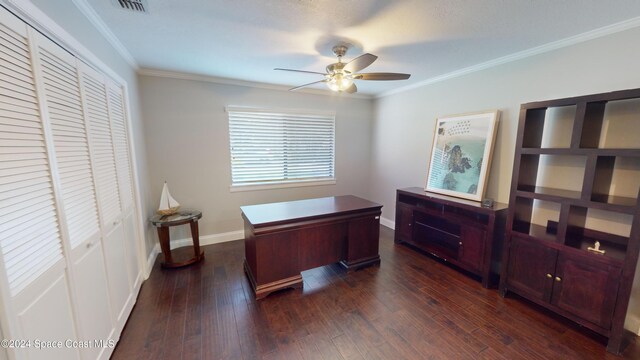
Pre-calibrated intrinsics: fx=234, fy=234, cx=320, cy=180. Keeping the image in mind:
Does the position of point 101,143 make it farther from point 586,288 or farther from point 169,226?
point 586,288

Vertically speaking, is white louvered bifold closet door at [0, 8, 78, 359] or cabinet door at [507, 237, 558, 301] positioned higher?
white louvered bifold closet door at [0, 8, 78, 359]

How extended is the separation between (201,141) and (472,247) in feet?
12.5

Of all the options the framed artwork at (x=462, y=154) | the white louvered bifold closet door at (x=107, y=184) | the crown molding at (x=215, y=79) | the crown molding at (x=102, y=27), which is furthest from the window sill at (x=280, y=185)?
the crown molding at (x=102, y=27)

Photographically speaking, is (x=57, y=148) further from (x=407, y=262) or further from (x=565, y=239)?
(x=565, y=239)

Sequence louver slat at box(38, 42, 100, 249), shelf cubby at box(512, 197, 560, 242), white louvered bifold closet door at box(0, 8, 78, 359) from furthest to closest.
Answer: shelf cubby at box(512, 197, 560, 242) < louver slat at box(38, 42, 100, 249) < white louvered bifold closet door at box(0, 8, 78, 359)

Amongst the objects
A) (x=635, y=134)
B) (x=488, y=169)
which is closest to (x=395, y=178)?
(x=488, y=169)

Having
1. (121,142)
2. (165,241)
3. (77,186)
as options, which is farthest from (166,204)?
(77,186)

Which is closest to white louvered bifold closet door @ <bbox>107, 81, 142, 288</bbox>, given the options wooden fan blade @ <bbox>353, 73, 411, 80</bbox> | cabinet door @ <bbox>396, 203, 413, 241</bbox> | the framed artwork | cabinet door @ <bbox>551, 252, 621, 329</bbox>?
wooden fan blade @ <bbox>353, 73, 411, 80</bbox>

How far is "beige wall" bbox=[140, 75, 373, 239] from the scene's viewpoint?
3176mm

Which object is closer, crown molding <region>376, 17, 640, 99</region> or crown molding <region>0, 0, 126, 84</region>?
crown molding <region>0, 0, 126, 84</region>

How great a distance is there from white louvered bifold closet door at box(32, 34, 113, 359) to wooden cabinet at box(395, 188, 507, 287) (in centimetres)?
337

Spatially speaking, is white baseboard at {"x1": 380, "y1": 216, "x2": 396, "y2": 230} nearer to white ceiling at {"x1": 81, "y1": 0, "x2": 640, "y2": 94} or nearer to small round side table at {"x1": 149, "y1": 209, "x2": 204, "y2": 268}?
white ceiling at {"x1": 81, "y1": 0, "x2": 640, "y2": 94}

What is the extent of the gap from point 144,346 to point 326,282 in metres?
1.67

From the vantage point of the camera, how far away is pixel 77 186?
1474 mm
